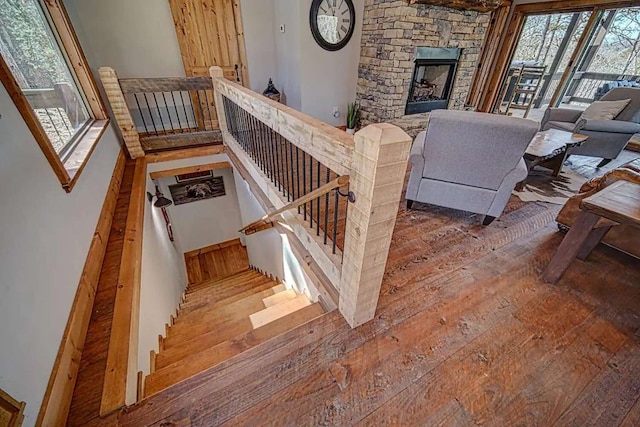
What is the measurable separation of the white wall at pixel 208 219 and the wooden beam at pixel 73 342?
2928mm

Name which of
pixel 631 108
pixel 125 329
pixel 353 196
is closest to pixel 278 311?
pixel 125 329

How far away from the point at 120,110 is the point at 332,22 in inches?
118

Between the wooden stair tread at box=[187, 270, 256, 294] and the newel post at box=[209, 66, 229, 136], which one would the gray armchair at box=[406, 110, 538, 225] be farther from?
the wooden stair tread at box=[187, 270, 256, 294]

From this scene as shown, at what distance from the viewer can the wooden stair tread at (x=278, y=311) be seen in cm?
219

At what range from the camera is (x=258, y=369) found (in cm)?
130

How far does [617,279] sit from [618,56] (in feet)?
22.0

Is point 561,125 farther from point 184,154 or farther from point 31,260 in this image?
point 31,260

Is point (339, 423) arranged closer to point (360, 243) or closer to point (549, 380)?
point (360, 243)

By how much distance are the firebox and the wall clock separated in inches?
46.0

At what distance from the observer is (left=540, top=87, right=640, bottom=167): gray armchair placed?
10.7 ft

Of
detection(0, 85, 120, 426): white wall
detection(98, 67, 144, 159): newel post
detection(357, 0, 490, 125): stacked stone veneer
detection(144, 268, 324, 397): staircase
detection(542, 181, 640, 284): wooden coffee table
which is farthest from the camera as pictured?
detection(357, 0, 490, 125): stacked stone veneer

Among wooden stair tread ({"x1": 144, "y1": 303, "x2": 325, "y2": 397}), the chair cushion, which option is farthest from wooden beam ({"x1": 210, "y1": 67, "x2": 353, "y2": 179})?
the chair cushion

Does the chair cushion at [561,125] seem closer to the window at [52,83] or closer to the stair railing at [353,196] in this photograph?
the stair railing at [353,196]

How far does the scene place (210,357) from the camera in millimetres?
1468
